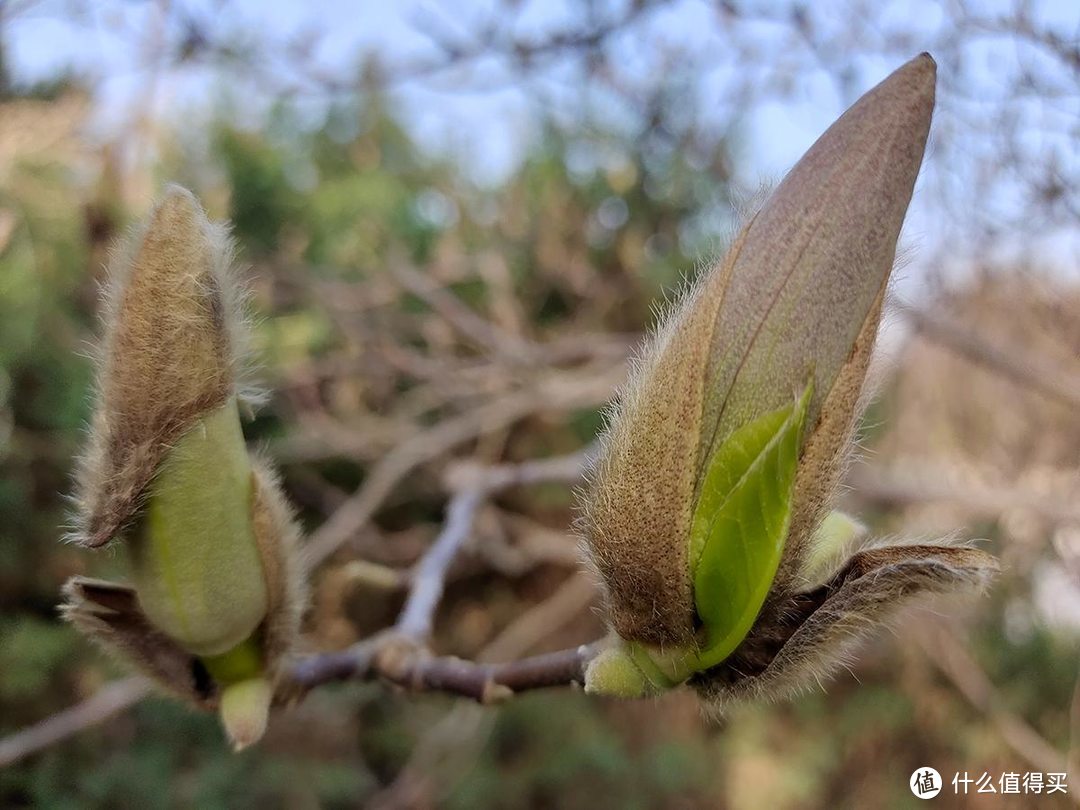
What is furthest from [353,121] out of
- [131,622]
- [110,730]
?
[131,622]

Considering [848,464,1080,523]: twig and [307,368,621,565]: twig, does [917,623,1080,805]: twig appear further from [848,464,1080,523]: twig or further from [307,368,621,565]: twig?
[307,368,621,565]: twig

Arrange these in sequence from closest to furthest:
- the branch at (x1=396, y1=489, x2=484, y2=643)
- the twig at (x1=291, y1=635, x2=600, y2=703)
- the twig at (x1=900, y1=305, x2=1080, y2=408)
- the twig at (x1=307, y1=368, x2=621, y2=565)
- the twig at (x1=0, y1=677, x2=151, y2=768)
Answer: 1. the twig at (x1=291, y1=635, x2=600, y2=703)
2. the branch at (x1=396, y1=489, x2=484, y2=643)
3. the twig at (x1=0, y1=677, x2=151, y2=768)
4. the twig at (x1=900, y1=305, x2=1080, y2=408)
5. the twig at (x1=307, y1=368, x2=621, y2=565)

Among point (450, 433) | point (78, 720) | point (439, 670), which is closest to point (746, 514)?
point (439, 670)

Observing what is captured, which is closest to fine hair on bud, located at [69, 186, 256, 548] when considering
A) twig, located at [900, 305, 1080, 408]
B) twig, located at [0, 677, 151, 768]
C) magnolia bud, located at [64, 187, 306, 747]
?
magnolia bud, located at [64, 187, 306, 747]

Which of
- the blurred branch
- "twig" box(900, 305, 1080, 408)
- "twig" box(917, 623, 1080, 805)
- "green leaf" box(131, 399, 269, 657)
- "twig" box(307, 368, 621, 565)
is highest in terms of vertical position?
"green leaf" box(131, 399, 269, 657)

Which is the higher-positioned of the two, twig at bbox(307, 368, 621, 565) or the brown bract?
the brown bract

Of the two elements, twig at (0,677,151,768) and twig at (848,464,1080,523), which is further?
twig at (848,464,1080,523)

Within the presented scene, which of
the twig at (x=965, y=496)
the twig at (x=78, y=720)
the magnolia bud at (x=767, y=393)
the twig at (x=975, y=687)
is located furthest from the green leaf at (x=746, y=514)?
the twig at (x=975, y=687)

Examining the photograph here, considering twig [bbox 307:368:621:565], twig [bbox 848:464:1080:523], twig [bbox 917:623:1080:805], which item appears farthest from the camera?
twig [bbox 917:623:1080:805]

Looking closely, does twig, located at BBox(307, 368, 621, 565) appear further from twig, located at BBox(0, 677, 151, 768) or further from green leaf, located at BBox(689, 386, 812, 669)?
green leaf, located at BBox(689, 386, 812, 669)
